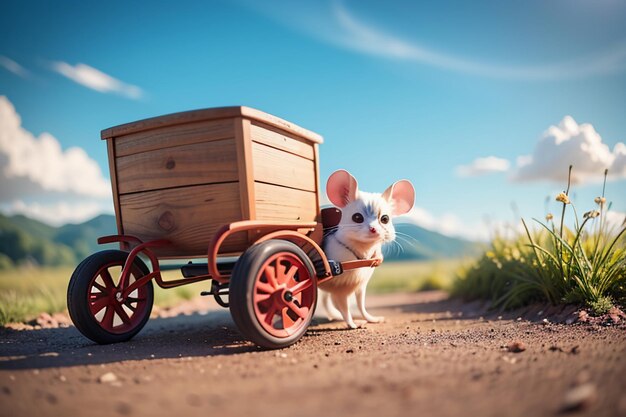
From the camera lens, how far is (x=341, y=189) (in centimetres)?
380

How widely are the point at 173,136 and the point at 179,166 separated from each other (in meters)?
0.21

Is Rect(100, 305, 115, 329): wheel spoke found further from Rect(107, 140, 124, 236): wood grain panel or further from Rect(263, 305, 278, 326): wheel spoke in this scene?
Rect(263, 305, 278, 326): wheel spoke

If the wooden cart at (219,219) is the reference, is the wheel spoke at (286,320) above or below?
below

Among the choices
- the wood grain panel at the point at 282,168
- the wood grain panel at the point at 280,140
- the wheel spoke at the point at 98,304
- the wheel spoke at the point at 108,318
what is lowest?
the wheel spoke at the point at 108,318

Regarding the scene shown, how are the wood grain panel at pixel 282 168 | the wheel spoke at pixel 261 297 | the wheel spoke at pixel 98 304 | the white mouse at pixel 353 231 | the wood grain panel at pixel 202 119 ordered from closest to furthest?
the wheel spoke at pixel 261 297 < the wood grain panel at pixel 202 119 < the wood grain panel at pixel 282 168 < the wheel spoke at pixel 98 304 < the white mouse at pixel 353 231

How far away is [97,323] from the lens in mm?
3115

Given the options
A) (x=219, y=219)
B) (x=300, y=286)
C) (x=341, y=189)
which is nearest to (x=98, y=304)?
(x=219, y=219)

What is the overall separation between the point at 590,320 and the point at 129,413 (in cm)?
333

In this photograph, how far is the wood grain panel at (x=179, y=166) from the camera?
2.82 metres

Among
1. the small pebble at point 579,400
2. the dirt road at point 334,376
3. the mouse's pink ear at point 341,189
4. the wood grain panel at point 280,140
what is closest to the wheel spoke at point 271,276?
the dirt road at point 334,376

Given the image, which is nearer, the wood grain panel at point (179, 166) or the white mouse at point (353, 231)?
the wood grain panel at point (179, 166)

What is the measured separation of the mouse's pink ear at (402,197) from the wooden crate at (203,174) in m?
0.93

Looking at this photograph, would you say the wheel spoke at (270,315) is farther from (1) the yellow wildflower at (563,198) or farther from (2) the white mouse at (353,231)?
(1) the yellow wildflower at (563,198)

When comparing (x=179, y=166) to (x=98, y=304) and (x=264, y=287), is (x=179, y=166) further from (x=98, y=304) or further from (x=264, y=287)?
(x=98, y=304)
